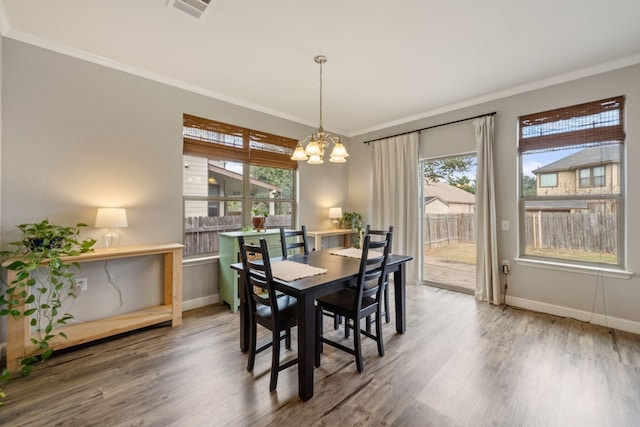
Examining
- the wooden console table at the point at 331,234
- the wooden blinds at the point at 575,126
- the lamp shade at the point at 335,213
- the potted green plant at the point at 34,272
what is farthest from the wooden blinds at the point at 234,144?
the wooden blinds at the point at 575,126

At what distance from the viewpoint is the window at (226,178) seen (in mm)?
3529

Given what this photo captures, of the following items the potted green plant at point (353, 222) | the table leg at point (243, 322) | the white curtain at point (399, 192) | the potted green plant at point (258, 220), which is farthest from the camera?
the potted green plant at point (353, 222)

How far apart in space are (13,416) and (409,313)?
134 inches

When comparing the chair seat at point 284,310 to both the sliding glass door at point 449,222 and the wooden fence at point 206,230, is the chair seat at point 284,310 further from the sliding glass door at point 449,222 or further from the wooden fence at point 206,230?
the sliding glass door at point 449,222

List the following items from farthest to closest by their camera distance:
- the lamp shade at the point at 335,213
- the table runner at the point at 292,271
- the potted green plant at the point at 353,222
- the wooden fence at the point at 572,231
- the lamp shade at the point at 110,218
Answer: the potted green plant at the point at 353,222, the lamp shade at the point at 335,213, the wooden fence at the point at 572,231, the lamp shade at the point at 110,218, the table runner at the point at 292,271

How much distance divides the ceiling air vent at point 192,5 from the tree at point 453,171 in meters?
3.66

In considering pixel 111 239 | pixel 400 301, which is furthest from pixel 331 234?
pixel 111 239

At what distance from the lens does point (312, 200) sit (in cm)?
483

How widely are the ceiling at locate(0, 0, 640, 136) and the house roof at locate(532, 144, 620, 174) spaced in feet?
2.79

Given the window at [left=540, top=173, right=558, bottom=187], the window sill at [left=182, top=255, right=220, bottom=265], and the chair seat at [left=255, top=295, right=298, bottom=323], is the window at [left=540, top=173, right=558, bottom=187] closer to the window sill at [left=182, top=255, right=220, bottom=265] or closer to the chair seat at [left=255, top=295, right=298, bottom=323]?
the chair seat at [left=255, top=295, right=298, bottom=323]

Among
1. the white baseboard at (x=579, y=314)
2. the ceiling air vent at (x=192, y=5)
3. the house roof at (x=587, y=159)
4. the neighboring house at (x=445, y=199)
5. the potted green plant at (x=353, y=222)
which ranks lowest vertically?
the white baseboard at (x=579, y=314)

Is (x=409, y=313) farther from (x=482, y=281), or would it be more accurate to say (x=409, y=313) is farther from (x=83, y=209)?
(x=83, y=209)

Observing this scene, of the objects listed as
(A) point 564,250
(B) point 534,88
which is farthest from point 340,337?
(B) point 534,88

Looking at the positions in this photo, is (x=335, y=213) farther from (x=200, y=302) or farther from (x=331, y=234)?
(x=200, y=302)
